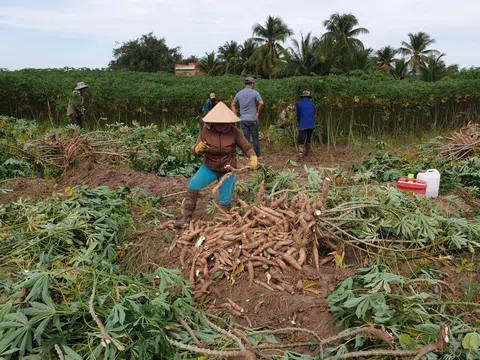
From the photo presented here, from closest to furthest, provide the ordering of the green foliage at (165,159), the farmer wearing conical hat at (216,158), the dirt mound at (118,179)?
1. the farmer wearing conical hat at (216,158)
2. the dirt mound at (118,179)
3. the green foliage at (165,159)

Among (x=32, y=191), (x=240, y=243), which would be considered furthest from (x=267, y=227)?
(x=32, y=191)

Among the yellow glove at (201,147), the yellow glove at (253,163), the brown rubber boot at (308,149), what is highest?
the yellow glove at (201,147)

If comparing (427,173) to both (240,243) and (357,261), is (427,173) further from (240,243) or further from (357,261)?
(240,243)

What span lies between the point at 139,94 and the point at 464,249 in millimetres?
11303

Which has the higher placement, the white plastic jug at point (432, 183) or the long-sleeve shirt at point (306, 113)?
the long-sleeve shirt at point (306, 113)

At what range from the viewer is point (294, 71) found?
118 feet

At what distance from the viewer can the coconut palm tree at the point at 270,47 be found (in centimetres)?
3850

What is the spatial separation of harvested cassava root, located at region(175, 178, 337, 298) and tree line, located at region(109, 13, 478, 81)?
29445mm

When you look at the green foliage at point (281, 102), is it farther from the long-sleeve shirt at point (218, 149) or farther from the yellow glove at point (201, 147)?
the yellow glove at point (201, 147)

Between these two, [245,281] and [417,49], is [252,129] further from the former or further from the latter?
[417,49]

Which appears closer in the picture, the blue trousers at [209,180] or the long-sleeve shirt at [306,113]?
the blue trousers at [209,180]

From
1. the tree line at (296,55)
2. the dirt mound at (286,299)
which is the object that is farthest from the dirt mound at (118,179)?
the tree line at (296,55)

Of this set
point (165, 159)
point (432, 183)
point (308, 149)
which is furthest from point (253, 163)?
point (308, 149)

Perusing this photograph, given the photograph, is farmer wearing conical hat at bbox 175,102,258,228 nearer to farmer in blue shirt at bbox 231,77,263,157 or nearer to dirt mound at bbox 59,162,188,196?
dirt mound at bbox 59,162,188,196
